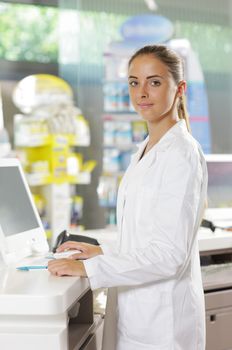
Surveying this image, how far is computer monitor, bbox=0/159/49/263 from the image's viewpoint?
200cm

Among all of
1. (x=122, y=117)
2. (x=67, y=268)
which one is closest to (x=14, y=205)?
(x=67, y=268)

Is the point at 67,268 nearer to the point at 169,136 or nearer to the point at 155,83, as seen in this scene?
the point at 169,136

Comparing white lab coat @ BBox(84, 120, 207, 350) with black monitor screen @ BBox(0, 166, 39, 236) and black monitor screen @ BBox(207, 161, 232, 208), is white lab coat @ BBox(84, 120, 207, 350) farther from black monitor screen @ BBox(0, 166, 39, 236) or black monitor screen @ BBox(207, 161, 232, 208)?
black monitor screen @ BBox(207, 161, 232, 208)

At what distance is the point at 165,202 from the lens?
164 centimetres

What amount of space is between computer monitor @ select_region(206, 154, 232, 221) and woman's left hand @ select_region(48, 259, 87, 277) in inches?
69.8

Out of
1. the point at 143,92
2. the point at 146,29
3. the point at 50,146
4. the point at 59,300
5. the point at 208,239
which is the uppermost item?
the point at 146,29

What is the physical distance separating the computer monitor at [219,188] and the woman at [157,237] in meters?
1.52

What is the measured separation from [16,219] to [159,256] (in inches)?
26.1

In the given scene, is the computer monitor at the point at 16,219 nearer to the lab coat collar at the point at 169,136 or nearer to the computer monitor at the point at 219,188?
the lab coat collar at the point at 169,136

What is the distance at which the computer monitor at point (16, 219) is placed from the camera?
2.00 m

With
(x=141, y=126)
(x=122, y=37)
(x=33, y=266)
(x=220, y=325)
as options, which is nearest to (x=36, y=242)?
(x=33, y=266)

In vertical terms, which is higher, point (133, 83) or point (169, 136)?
point (133, 83)

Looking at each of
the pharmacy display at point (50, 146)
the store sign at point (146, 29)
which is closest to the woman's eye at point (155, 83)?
the pharmacy display at point (50, 146)

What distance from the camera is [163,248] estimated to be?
161 cm
